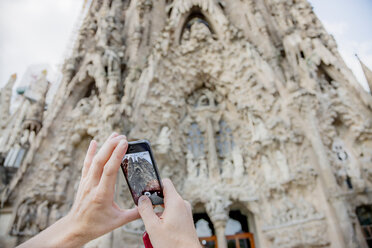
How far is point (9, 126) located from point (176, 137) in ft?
23.3

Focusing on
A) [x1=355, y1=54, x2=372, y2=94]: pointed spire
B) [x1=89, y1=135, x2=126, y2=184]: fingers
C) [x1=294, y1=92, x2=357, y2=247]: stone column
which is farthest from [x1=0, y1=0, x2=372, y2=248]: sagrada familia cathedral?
[x1=89, y1=135, x2=126, y2=184]: fingers

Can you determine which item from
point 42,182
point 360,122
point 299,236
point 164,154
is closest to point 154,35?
point 164,154

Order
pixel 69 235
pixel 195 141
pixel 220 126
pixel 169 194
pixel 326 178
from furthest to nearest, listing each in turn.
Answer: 1. pixel 220 126
2. pixel 195 141
3. pixel 326 178
4. pixel 169 194
5. pixel 69 235

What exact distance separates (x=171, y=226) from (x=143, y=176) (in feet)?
0.77

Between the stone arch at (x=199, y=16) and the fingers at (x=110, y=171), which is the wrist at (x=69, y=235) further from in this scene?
the stone arch at (x=199, y=16)

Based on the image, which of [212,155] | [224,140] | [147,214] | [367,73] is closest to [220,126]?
[224,140]

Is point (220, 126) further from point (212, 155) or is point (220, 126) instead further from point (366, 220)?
point (366, 220)

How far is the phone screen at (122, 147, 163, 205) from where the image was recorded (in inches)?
33.4

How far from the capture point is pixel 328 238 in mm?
4270

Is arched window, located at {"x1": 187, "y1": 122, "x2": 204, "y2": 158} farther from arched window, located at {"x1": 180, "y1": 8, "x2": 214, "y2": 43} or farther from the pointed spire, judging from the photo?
the pointed spire

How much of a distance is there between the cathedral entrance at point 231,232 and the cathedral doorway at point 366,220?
7.13ft

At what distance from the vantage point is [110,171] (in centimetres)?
67

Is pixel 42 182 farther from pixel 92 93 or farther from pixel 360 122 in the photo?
pixel 360 122

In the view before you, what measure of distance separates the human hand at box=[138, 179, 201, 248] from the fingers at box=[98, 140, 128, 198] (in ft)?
0.44
